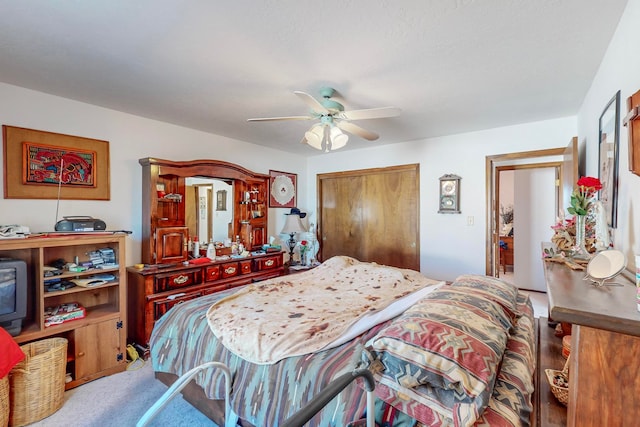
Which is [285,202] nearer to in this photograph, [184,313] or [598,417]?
[184,313]

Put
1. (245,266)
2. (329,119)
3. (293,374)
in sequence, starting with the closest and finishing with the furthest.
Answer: (293,374), (329,119), (245,266)

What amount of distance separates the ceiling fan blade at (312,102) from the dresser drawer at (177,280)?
2.04 metres

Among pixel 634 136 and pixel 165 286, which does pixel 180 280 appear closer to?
pixel 165 286

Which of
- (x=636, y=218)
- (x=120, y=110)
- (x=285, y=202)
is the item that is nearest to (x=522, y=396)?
(x=636, y=218)

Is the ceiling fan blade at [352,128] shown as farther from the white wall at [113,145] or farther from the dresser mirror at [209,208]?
the white wall at [113,145]

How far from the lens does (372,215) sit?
4422mm

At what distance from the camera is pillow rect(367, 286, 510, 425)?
0.89 m

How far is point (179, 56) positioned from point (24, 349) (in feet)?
7.44

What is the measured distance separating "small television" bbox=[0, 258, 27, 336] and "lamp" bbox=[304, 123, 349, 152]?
227cm

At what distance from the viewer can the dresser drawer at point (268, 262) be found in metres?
3.74

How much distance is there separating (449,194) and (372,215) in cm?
114

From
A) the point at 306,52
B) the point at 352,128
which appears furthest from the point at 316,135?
the point at 306,52

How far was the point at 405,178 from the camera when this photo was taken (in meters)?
4.11

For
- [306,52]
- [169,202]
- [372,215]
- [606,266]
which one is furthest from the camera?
[372,215]
